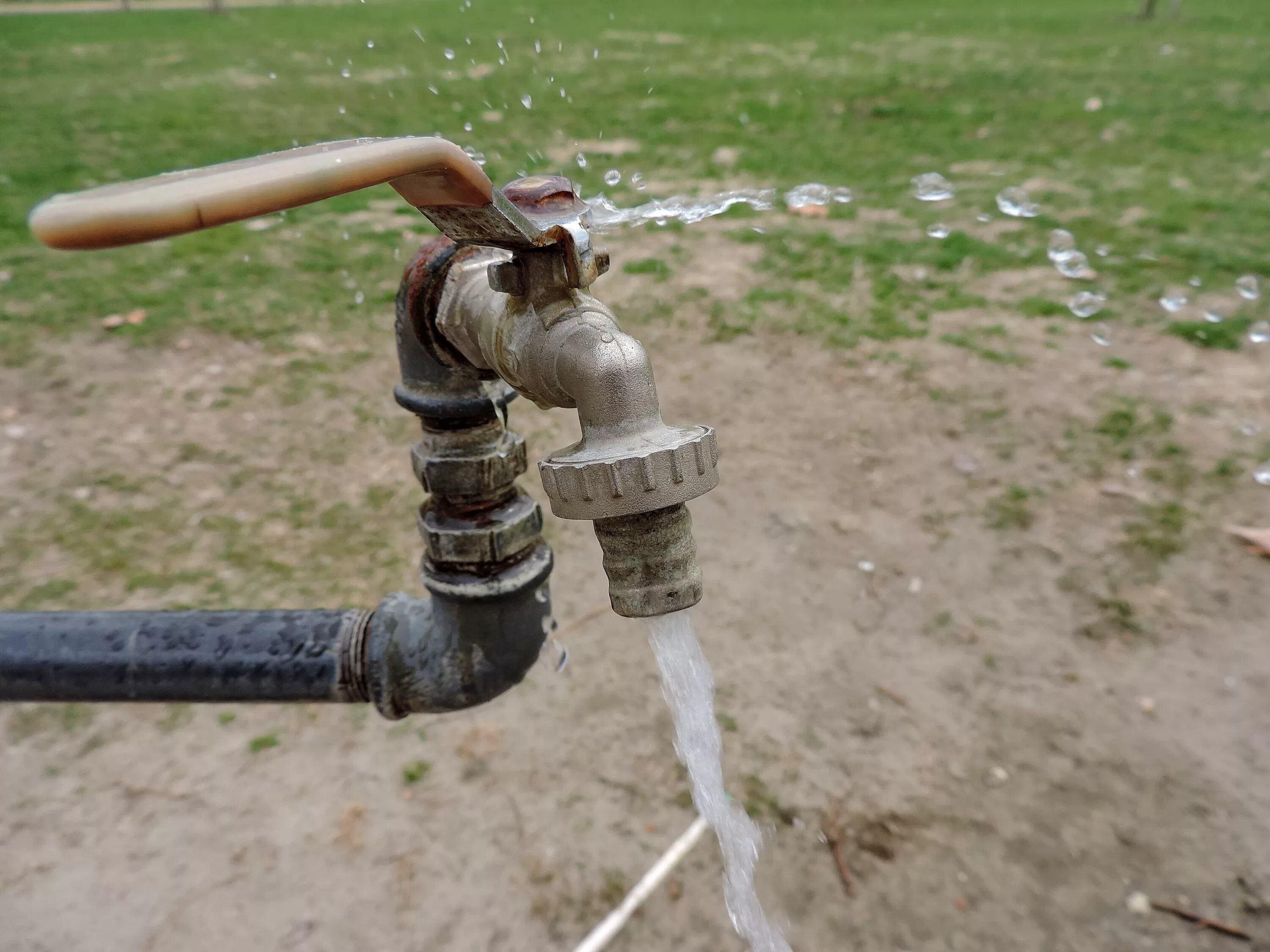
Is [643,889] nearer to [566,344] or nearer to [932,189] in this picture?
[566,344]

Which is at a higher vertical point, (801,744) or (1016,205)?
(1016,205)

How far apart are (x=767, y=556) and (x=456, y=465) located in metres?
1.58

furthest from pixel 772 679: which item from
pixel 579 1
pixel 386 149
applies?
pixel 579 1

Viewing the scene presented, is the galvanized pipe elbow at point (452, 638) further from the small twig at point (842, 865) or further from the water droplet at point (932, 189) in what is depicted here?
the water droplet at point (932, 189)

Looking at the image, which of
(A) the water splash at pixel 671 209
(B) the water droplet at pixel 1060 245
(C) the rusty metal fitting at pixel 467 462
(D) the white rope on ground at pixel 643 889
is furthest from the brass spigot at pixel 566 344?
(B) the water droplet at pixel 1060 245

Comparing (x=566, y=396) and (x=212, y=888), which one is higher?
(x=566, y=396)

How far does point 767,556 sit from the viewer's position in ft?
9.02

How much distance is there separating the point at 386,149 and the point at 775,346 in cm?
311

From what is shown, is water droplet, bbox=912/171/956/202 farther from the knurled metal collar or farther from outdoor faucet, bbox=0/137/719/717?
the knurled metal collar

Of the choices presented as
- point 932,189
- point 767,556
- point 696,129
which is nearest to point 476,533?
point 767,556

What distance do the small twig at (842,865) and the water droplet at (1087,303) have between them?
253 centimetres

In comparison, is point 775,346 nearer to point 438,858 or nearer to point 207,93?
point 438,858

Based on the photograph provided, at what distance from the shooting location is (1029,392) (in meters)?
3.26

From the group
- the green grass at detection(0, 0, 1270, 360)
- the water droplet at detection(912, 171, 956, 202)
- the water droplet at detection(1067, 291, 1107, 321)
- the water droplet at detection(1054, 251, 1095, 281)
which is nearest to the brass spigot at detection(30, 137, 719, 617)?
the green grass at detection(0, 0, 1270, 360)
